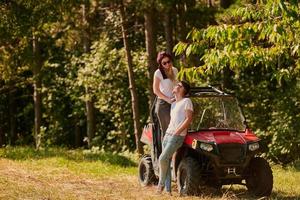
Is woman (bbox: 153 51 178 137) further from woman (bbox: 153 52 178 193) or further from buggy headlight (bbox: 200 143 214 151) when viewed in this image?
buggy headlight (bbox: 200 143 214 151)

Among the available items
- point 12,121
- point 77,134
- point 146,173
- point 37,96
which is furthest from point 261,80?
point 12,121

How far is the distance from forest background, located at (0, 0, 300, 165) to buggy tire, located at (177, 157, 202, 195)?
1.56 meters

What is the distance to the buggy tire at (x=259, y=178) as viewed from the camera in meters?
10.9

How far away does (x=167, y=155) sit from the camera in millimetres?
10719

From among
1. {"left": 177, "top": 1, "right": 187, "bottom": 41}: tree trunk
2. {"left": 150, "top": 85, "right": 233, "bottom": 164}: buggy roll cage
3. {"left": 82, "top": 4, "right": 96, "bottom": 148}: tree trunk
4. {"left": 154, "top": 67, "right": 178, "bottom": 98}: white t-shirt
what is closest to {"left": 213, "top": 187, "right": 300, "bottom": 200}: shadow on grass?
{"left": 150, "top": 85, "right": 233, "bottom": 164}: buggy roll cage

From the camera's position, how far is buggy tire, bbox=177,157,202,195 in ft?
34.4

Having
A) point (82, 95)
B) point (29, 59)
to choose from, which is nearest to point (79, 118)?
point (82, 95)

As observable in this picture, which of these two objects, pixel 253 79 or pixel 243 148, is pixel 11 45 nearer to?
pixel 253 79

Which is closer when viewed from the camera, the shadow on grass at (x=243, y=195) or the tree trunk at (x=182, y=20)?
the shadow on grass at (x=243, y=195)

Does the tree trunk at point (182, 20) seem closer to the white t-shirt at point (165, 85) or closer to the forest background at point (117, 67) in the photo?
the forest background at point (117, 67)

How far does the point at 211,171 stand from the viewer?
35.2 ft

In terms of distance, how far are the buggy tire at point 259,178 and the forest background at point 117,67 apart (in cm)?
155

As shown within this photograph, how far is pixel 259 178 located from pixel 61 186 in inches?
143

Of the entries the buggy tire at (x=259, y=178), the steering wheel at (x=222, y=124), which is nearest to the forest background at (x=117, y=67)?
the steering wheel at (x=222, y=124)
